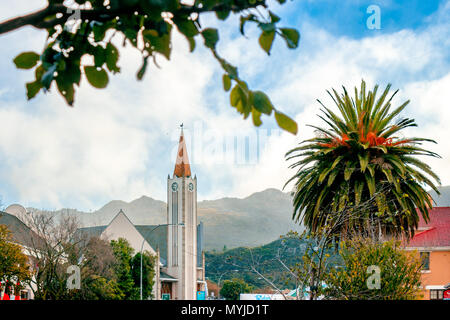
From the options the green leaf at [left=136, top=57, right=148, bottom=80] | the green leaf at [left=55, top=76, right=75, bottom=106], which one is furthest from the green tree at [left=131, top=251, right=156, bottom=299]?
the green leaf at [left=136, top=57, right=148, bottom=80]

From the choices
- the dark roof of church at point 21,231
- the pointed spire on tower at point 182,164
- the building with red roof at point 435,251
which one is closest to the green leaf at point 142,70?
the building with red roof at point 435,251

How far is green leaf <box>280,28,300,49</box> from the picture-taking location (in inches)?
88.5

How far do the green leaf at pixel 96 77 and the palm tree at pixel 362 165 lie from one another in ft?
79.4

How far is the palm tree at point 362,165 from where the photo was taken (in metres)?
26.8

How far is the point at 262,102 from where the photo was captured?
86.5 inches

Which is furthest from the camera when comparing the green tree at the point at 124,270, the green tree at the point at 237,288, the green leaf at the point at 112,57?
the green tree at the point at 124,270

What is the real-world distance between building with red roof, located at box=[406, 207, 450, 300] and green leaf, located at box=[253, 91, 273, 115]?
132 ft


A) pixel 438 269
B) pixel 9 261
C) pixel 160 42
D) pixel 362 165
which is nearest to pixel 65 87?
pixel 160 42

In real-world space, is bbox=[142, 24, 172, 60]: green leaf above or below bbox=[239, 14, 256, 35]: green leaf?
below

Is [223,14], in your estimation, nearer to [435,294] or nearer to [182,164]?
[435,294]

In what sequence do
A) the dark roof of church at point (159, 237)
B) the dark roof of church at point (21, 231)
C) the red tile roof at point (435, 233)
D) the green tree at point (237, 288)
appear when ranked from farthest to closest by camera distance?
the dark roof of church at point (159, 237) < the dark roof of church at point (21, 231) < the green tree at point (237, 288) < the red tile roof at point (435, 233)

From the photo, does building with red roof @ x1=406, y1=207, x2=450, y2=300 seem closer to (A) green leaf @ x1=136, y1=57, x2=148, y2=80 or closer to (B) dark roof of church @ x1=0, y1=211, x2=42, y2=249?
(B) dark roof of church @ x1=0, y1=211, x2=42, y2=249

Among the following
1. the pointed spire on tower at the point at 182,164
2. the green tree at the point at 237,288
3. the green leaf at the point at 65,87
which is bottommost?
the green tree at the point at 237,288

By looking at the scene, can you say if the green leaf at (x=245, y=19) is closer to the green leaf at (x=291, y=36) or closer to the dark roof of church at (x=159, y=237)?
the green leaf at (x=291, y=36)
